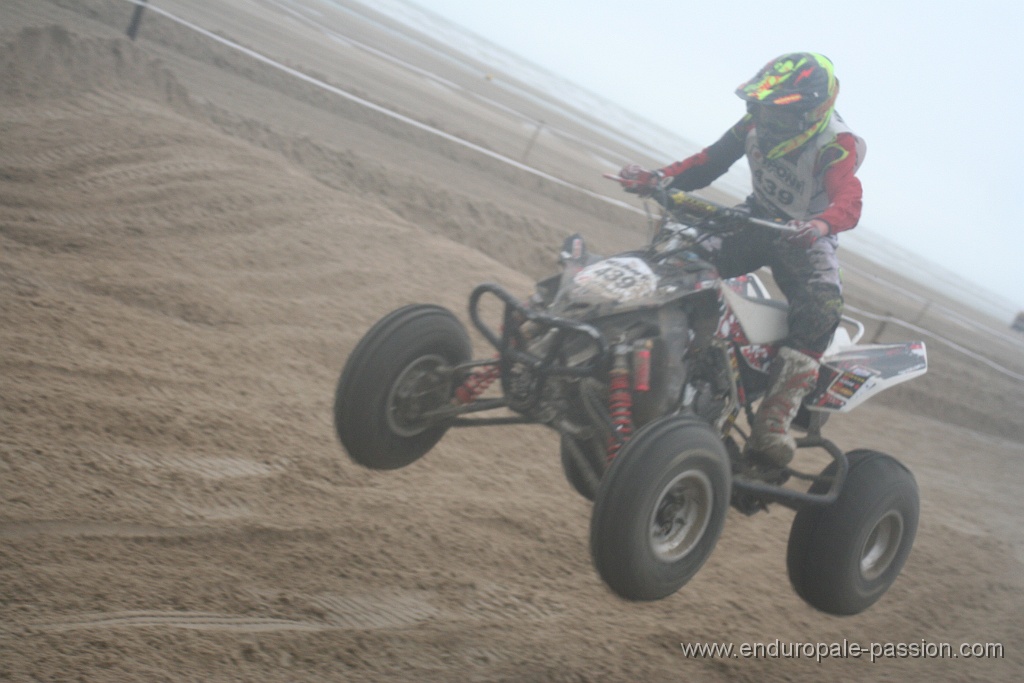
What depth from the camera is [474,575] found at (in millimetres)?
4266

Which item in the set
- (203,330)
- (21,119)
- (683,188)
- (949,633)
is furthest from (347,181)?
(949,633)

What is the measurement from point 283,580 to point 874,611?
3534 mm

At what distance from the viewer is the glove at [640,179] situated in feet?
15.1

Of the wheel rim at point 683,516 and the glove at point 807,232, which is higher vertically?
the glove at point 807,232

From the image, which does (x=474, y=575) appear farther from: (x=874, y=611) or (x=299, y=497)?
(x=874, y=611)

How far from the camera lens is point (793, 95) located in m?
4.18

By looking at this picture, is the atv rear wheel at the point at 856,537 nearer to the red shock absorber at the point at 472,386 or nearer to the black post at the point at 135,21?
the red shock absorber at the point at 472,386

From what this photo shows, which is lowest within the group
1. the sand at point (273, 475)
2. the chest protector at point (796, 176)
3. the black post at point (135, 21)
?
the sand at point (273, 475)

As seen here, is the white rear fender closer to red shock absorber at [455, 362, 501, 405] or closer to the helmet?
the helmet

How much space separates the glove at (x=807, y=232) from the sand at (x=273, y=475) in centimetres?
189

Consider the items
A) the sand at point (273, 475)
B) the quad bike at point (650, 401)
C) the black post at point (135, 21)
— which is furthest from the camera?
the black post at point (135, 21)

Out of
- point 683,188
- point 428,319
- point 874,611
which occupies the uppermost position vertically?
point 683,188

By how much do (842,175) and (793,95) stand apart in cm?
49

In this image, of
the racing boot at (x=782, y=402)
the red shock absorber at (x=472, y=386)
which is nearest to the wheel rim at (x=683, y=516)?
the racing boot at (x=782, y=402)
